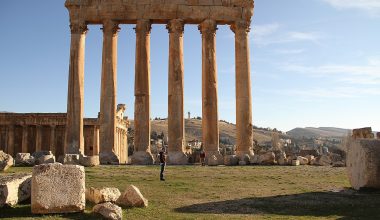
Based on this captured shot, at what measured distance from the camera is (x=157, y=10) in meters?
32.7

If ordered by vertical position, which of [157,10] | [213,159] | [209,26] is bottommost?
[213,159]

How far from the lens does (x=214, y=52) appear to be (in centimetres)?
3278

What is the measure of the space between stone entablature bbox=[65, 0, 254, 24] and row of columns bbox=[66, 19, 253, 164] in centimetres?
50

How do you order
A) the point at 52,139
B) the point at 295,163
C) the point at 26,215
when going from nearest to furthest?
the point at 26,215 → the point at 295,163 → the point at 52,139

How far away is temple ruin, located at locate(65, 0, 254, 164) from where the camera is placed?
104 feet

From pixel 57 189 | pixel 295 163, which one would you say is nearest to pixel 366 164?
pixel 57 189

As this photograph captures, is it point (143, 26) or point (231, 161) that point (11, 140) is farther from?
point (231, 161)

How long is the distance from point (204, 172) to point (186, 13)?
13441 millimetres

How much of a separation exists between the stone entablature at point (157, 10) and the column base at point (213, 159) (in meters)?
9.70

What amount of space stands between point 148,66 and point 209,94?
4.79 metres

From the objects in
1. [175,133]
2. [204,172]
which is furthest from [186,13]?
[204,172]

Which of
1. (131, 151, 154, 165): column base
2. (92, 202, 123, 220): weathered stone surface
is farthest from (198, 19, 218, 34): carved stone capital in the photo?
(92, 202, 123, 220): weathered stone surface

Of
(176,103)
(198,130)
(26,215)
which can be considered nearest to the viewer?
(26,215)

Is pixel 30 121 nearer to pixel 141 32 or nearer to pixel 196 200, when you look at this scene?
pixel 141 32
